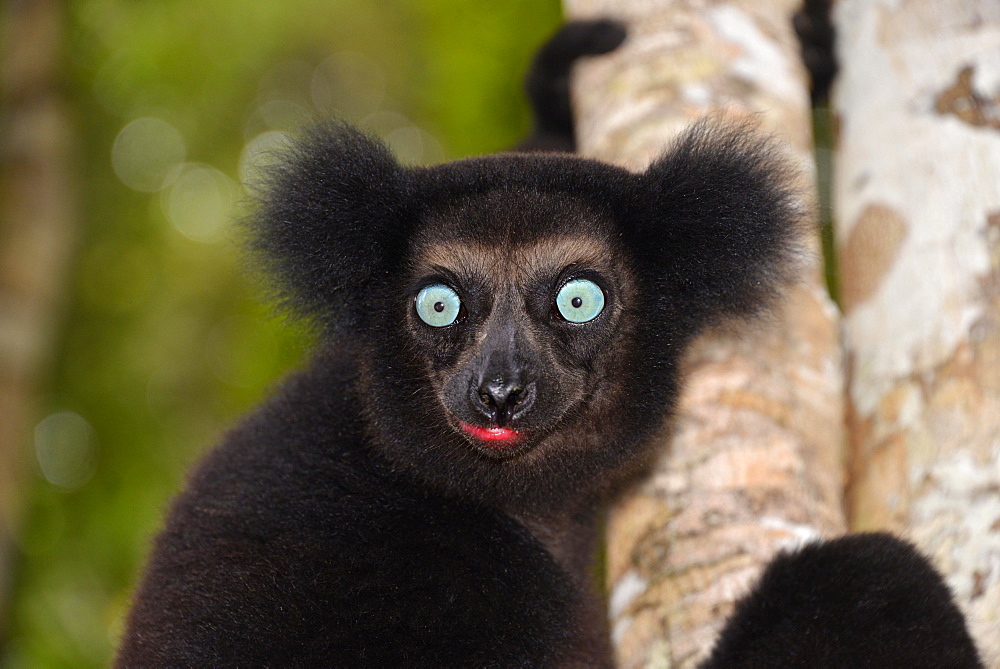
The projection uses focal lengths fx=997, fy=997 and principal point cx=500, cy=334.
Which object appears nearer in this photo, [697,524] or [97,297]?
[697,524]

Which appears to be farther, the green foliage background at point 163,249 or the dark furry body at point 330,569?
the green foliage background at point 163,249

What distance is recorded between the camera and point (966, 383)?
264cm

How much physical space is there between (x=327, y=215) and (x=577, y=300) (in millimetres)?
791

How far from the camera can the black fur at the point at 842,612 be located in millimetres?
2436

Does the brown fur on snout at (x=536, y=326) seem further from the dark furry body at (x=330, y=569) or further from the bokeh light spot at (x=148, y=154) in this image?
the bokeh light spot at (x=148, y=154)

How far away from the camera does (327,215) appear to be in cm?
295

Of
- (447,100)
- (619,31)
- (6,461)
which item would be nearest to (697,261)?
(619,31)

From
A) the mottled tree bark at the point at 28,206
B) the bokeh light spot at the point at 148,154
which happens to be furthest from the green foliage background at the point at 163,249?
the mottled tree bark at the point at 28,206

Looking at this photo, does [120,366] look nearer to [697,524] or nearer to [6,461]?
[6,461]

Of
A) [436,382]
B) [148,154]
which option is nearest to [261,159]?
[436,382]

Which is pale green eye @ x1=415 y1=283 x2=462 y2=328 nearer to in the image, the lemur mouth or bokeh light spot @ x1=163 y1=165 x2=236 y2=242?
the lemur mouth

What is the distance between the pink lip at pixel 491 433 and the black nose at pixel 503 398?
Answer: 125mm

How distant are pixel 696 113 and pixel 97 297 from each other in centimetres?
639

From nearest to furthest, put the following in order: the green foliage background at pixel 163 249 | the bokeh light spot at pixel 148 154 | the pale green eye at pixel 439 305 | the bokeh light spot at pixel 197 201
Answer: the pale green eye at pixel 439 305
the green foliage background at pixel 163 249
the bokeh light spot at pixel 148 154
the bokeh light spot at pixel 197 201
